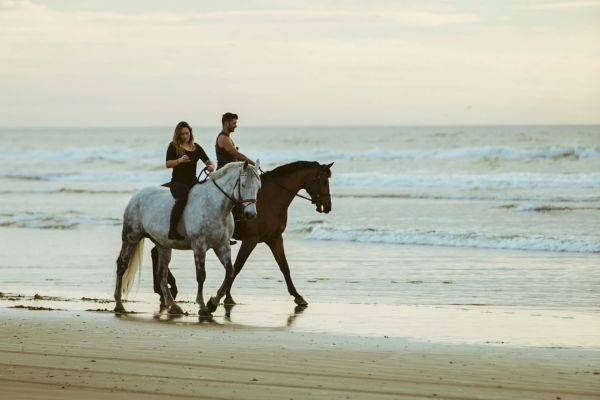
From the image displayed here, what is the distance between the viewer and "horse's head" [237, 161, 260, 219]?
10.4 meters

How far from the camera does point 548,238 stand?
19234mm

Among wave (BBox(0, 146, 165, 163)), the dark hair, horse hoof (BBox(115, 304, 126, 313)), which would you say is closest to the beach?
horse hoof (BBox(115, 304, 126, 313))

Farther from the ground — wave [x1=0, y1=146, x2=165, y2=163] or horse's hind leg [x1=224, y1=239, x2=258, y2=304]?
horse's hind leg [x1=224, y1=239, x2=258, y2=304]

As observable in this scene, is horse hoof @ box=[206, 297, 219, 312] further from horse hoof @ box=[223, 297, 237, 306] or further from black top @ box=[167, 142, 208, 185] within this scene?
black top @ box=[167, 142, 208, 185]

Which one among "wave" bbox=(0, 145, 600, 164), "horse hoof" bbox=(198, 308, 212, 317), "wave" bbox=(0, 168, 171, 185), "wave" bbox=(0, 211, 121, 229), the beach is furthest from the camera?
"wave" bbox=(0, 145, 600, 164)

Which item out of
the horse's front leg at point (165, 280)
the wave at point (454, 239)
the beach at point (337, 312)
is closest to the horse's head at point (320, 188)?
the beach at point (337, 312)

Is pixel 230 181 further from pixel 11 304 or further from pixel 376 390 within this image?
pixel 376 390

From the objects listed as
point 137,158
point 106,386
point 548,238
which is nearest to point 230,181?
point 106,386

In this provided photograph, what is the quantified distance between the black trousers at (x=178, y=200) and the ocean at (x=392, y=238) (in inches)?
60.1

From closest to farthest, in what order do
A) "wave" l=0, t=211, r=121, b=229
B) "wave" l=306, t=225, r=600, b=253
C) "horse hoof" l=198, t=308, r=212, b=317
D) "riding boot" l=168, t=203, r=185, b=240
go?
"horse hoof" l=198, t=308, r=212, b=317 < "riding boot" l=168, t=203, r=185, b=240 < "wave" l=306, t=225, r=600, b=253 < "wave" l=0, t=211, r=121, b=229

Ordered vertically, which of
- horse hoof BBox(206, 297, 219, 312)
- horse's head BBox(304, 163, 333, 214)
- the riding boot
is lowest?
horse hoof BBox(206, 297, 219, 312)

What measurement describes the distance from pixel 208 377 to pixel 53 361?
135 cm

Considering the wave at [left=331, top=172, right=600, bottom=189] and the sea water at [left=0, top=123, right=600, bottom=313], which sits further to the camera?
the wave at [left=331, top=172, right=600, bottom=189]

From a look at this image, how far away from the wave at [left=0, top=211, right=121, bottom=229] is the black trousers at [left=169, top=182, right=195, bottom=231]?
44.3 ft
